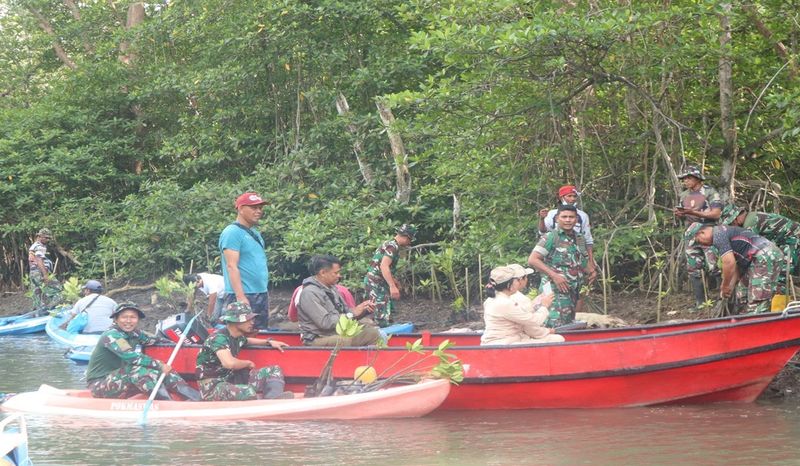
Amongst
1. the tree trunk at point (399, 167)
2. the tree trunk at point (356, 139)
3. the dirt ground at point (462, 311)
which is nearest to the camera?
the dirt ground at point (462, 311)

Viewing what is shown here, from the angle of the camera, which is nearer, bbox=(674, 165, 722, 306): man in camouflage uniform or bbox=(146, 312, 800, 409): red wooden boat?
bbox=(146, 312, 800, 409): red wooden boat

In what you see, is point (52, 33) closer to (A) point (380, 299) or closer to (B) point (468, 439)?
(A) point (380, 299)

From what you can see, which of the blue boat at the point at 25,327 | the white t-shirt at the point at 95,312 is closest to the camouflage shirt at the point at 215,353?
the white t-shirt at the point at 95,312

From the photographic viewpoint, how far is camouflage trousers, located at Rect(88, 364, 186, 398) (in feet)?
31.0

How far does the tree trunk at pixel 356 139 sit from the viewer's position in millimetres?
18344

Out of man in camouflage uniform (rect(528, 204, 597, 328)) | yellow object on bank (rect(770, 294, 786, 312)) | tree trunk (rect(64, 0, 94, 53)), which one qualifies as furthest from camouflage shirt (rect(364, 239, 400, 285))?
tree trunk (rect(64, 0, 94, 53))

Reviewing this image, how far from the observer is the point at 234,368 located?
910 cm

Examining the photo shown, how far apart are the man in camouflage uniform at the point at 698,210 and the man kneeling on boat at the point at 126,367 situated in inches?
190

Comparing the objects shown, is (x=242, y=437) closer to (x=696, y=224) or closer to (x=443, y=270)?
(x=696, y=224)

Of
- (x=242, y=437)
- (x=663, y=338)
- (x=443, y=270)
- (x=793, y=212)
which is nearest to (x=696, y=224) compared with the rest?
(x=663, y=338)

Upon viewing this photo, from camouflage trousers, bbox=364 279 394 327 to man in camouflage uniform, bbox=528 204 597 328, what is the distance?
10.3 feet

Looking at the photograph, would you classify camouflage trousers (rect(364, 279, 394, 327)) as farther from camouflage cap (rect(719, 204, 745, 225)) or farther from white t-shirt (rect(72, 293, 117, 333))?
camouflage cap (rect(719, 204, 745, 225))

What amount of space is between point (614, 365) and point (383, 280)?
16.8ft

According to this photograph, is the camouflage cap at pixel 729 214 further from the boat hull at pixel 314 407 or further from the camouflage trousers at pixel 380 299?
the camouflage trousers at pixel 380 299
